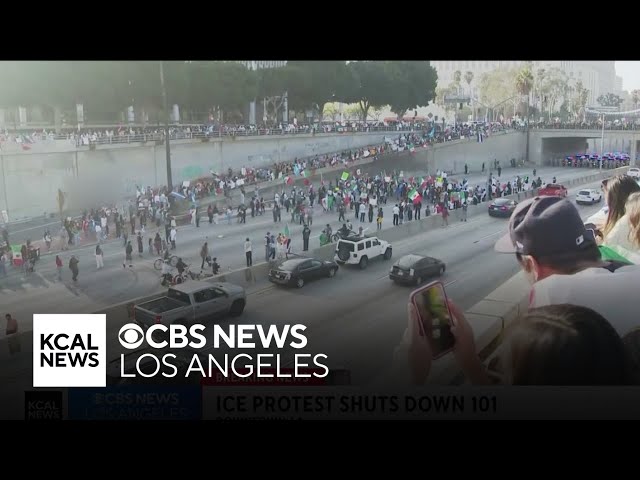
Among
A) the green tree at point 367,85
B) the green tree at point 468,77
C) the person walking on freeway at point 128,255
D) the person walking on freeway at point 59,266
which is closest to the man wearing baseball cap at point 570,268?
the green tree at point 468,77

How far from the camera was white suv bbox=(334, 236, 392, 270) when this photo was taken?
8531mm

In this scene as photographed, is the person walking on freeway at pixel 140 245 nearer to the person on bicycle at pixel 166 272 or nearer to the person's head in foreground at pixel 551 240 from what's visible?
the person on bicycle at pixel 166 272

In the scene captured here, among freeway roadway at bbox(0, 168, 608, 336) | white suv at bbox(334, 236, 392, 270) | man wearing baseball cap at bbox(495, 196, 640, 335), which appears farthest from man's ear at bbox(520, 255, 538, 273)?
white suv at bbox(334, 236, 392, 270)

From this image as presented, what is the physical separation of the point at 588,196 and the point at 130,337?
5.14 m

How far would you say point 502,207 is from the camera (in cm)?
842

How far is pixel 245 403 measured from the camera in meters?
7.59

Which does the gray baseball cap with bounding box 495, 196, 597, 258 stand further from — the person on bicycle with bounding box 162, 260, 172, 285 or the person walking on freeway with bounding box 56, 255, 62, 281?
the person walking on freeway with bounding box 56, 255, 62, 281

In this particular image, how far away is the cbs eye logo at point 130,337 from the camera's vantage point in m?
7.61

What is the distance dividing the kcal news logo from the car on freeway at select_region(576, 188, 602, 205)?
5.22 m

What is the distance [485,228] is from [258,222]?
264cm

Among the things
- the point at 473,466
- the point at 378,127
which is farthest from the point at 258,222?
the point at 473,466

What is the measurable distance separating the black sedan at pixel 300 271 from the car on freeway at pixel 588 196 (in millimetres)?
2783

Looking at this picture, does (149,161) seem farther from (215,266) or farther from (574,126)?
(574,126)

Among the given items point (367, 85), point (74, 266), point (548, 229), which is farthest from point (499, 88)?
point (74, 266)
